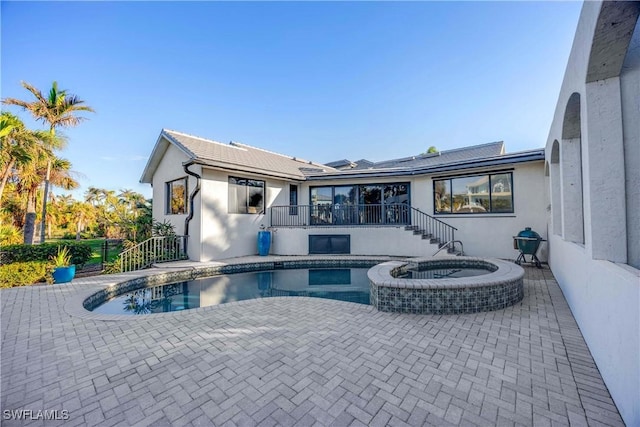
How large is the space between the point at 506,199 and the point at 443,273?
4.95 metres

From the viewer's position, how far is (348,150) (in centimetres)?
2531

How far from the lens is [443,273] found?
23.7 feet

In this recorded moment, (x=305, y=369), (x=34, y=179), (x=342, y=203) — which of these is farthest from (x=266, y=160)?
(x=305, y=369)

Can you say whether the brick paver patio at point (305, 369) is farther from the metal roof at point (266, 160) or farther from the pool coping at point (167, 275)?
the metal roof at point (266, 160)

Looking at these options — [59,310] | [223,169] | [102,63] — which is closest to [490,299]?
[59,310]

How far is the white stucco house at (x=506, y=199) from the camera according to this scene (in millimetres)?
2592

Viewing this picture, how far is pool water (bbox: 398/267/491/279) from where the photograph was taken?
22.4ft

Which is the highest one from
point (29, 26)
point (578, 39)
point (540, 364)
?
point (29, 26)

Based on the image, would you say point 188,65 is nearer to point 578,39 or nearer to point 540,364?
point 578,39

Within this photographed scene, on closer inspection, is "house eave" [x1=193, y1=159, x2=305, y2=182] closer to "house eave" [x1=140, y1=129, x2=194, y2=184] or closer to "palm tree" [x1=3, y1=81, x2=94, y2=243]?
"house eave" [x1=140, y1=129, x2=194, y2=184]

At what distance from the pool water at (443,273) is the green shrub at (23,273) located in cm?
1019

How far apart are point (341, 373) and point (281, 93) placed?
50.9 feet
